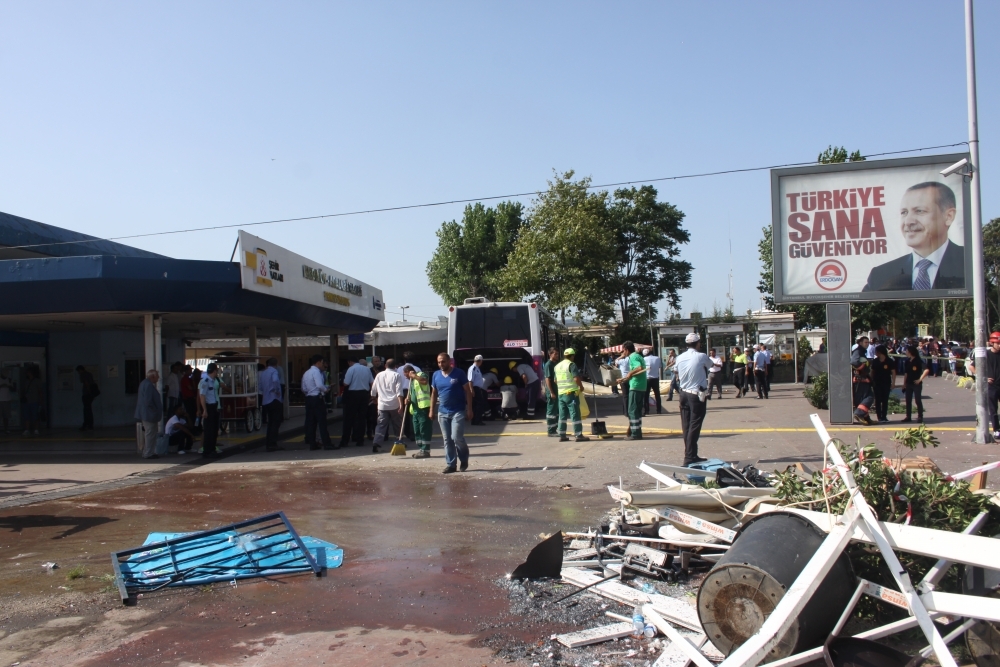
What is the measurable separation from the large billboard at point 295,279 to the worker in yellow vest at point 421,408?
4499 mm

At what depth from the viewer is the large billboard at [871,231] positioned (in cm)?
1480

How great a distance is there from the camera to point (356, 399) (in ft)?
49.5

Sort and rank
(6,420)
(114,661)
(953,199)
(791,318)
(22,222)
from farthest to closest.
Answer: (791,318)
(22,222)
(6,420)
(953,199)
(114,661)

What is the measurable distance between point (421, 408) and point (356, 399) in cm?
273

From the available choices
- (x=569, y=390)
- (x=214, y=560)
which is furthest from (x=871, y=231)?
(x=214, y=560)

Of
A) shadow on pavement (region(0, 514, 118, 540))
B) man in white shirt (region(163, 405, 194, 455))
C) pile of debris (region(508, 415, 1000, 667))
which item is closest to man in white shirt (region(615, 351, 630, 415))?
pile of debris (region(508, 415, 1000, 667))

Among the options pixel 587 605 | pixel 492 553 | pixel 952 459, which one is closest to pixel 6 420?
pixel 492 553

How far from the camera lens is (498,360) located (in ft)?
64.6

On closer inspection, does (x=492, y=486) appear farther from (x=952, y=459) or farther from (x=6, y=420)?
(x=6, y=420)

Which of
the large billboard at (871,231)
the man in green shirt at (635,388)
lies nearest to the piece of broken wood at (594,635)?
the man in green shirt at (635,388)

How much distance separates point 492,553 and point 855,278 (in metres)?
11.5

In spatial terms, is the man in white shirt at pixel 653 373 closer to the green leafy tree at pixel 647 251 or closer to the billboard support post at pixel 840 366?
the billboard support post at pixel 840 366

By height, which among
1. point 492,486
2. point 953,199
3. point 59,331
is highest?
point 953,199

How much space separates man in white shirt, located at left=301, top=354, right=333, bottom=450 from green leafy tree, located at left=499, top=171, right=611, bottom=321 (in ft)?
61.6
